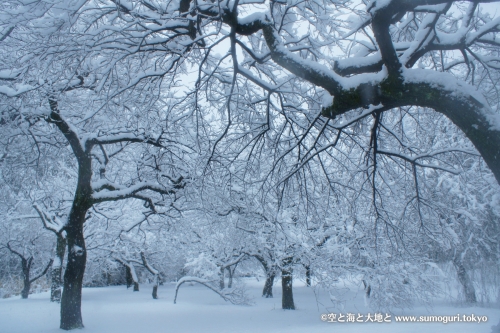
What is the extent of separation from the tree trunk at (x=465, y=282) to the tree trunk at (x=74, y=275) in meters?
13.2

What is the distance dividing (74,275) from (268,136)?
21.2ft

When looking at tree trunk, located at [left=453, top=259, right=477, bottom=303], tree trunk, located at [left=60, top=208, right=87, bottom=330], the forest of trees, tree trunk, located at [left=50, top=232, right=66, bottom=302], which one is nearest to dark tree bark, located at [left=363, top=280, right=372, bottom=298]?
the forest of trees

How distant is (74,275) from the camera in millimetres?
8547

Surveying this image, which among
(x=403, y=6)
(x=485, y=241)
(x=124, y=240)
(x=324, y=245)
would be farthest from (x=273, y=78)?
(x=124, y=240)

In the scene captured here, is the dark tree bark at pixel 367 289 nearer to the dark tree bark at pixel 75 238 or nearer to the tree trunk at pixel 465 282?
the tree trunk at pixel 465 282

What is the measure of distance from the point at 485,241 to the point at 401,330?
676 centimetres

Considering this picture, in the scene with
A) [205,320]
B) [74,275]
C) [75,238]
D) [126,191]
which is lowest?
[205,320]

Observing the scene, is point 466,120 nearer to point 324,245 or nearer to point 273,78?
point 273,78

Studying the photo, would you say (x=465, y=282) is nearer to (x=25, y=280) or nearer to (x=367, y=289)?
(x=367, y=289)

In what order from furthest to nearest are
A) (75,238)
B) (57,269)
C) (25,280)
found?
(25,280) → (57,269) → (75,238)

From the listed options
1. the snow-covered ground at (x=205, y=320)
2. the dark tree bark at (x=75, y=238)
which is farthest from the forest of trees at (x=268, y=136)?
the snow-covered ground at (x=205, y=320)

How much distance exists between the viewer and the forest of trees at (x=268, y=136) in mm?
3826

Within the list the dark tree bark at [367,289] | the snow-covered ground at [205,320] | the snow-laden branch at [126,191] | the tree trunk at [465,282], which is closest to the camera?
the snow-laden branch at [126,191]

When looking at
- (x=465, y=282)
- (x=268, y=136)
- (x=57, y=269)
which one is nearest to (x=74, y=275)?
(x=268, y=136)
